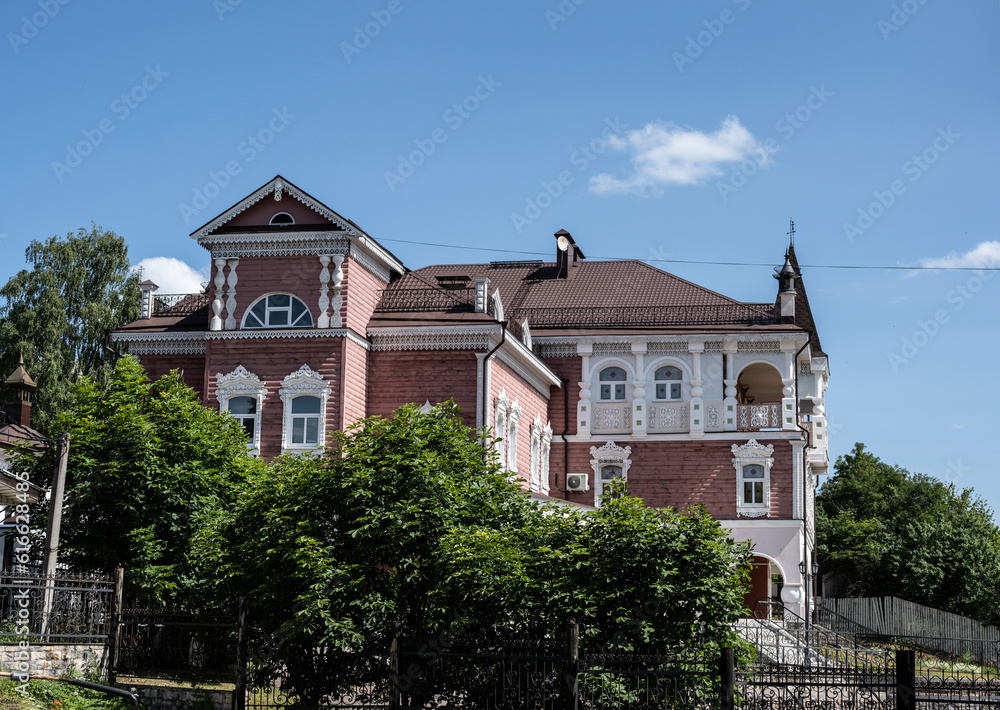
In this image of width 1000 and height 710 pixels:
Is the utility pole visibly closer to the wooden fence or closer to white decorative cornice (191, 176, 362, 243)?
white decorative cornice (191, 176, 362, 243)

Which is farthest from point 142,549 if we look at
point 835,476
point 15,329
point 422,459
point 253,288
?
point 835,476

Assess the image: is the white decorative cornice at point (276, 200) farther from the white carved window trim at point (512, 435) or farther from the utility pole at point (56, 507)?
the utility pole at point (56, 507)

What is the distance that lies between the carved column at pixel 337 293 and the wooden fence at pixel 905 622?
17.2 meters

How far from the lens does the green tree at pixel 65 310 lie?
39.6 m

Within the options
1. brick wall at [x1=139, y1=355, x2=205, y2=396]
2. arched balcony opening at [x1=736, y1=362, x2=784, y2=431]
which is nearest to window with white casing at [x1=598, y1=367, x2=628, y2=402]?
arched balcony opening at [x1=736, y1=362, x2=784, y2=431]

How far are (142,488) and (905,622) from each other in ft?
80.9

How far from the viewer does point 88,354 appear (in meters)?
41.7

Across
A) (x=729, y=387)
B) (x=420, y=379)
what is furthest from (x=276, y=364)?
(x=729, y=387)

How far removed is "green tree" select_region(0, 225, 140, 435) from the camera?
3962cm

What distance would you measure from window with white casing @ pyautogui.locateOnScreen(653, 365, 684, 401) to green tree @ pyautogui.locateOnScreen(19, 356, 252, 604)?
16.0 m

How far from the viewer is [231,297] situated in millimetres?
26969

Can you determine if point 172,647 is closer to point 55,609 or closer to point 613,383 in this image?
point 55,609

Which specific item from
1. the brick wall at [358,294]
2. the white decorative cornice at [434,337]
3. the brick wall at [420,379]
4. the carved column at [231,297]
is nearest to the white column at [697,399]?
the white decorative cornice at [434,337]

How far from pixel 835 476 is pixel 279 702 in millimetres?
50029
